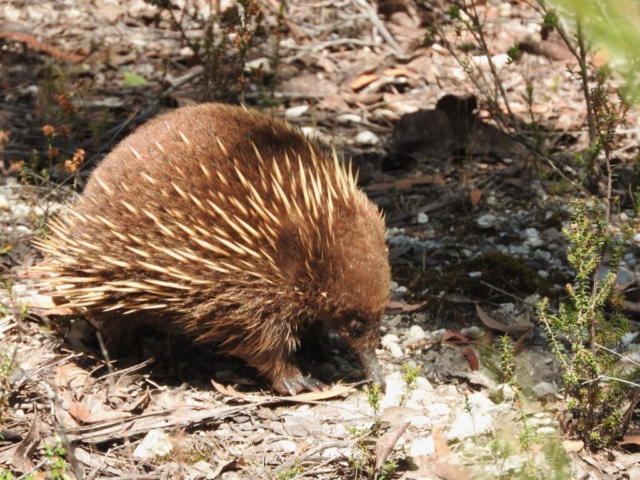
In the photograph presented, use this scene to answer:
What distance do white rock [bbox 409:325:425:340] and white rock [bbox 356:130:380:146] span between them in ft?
7.76

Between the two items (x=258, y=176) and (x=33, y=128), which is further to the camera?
(x=33, y=128)

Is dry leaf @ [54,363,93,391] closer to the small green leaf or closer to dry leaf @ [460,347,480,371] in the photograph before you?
dry leaf @ [460,347,480,371]

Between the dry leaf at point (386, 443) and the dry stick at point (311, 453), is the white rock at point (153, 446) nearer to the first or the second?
the dry stick at point (311, 453)

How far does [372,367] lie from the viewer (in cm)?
369

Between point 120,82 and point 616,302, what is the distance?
5191 mm

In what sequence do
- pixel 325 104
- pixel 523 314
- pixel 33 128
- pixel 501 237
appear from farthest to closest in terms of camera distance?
1. pixel 325 104
2. pixel 33 128
3. pixel 501 237
4. pixel 523 314

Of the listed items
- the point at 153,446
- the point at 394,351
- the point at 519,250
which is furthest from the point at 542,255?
the point at 153,446

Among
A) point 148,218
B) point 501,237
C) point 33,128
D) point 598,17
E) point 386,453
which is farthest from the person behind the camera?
point 33,128

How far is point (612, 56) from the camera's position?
2.55ft

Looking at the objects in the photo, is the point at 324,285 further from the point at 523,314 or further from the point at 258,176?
the point at 523,314

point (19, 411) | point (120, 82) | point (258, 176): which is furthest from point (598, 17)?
point (120, 82)

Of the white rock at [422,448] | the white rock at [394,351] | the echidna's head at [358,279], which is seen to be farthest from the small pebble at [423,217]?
the white rock at [422,448]

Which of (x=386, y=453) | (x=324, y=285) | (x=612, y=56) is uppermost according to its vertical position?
(x=612, y=56)

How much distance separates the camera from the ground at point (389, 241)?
3.33m
